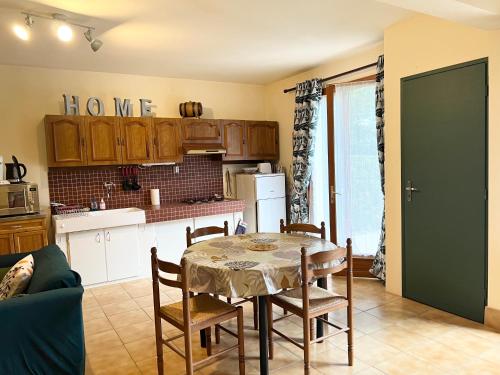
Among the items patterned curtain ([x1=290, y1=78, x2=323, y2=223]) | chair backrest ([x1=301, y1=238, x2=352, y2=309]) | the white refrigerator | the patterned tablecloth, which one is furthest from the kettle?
chair backrest ([x1=301, y1=238, x2=352, y2=309])

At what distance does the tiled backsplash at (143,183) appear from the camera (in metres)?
4.59

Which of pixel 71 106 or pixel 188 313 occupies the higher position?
pixel 71 106

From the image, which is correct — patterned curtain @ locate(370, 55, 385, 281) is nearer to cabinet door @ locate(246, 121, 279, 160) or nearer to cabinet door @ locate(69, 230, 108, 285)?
cabinet door @ locate(246, 121, 279, 160)

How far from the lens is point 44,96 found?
4426 millimetres

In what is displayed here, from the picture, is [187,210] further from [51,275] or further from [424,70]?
[424,70]

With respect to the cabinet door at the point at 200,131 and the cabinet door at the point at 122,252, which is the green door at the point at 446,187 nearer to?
the cabinet door at the point at 200,131

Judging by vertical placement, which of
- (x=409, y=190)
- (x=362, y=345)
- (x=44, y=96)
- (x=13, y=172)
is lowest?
(x=362, y=345)

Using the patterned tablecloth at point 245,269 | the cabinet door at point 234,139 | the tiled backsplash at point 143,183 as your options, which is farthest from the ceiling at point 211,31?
the patterned tablecloth at point 245,269

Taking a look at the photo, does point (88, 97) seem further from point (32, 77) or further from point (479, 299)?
point (479, 299)

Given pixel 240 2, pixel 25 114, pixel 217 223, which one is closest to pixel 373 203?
pixel 217 223

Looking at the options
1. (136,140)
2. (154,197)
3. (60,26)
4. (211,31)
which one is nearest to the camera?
(60,26)

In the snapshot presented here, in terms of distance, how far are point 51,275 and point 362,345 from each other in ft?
Answer: 7.35

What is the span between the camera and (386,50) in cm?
361

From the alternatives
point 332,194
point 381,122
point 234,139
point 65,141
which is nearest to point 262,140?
point 234,139
